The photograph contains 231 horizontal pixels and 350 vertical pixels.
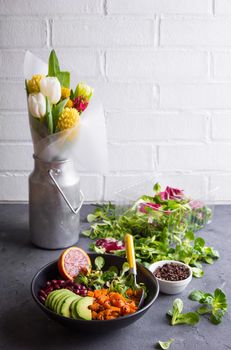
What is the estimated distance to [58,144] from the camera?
137 cm

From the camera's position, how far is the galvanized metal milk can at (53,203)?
1.42 meters

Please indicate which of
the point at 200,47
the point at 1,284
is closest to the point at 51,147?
the point at 1,284

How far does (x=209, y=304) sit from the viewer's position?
1.22 m

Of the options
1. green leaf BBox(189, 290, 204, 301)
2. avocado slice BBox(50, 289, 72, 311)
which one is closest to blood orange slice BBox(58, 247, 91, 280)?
avocado slice BBox(50, 289, 72, 311)

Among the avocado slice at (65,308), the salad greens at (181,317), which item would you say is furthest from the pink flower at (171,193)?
the avocado slice at (65,308)

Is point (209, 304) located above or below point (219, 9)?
below

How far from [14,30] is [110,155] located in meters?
0.48

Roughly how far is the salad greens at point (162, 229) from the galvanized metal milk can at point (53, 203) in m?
0.09

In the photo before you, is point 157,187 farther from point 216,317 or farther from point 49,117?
point 216,317

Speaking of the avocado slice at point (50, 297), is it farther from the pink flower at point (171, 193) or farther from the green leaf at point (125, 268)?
the pink flower at point (171, 193)

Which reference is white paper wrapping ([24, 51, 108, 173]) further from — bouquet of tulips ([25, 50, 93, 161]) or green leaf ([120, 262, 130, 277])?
green leaf ([120, 262, 130, 277])

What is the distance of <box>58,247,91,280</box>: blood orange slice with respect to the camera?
1251 mm

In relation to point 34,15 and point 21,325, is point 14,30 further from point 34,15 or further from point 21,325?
point 21,325

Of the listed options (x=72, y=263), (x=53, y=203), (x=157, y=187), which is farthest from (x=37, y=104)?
(x=157, y=187)
